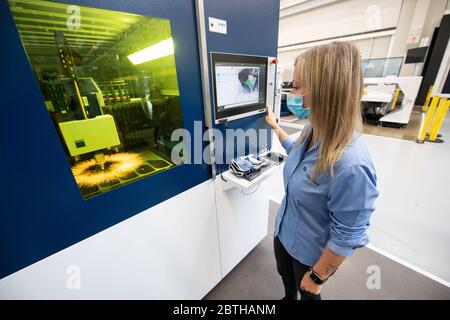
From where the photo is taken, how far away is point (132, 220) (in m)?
0.96

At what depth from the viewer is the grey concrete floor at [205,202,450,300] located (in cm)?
156

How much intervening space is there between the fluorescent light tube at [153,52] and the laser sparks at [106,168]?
49 centimetres

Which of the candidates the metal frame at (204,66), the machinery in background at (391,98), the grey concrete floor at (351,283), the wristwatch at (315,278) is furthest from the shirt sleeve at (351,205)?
the machinery in background at (391,98)

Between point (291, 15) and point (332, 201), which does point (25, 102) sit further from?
point (291, 15)

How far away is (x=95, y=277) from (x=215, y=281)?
39.8 inches

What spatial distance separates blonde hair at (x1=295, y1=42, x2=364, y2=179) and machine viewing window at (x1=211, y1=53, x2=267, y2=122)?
1.62 ft

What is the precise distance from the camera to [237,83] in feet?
4.09

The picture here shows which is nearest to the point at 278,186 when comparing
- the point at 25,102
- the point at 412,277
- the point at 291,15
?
the point at 412,277

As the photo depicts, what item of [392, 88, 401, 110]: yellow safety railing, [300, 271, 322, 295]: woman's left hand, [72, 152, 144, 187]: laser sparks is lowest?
[300, 271, 322, 295]: woman's left hand

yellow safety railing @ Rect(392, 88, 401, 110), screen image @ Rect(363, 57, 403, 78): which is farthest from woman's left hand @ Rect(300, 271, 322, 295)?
screen image @ Rect(363, 57, 403, 78)

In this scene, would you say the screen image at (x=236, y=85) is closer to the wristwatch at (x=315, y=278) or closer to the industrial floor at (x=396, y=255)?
the wristwatch at (x=315, y=278)

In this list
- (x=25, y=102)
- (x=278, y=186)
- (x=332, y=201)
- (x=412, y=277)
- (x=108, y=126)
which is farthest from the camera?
(x=278, y=186)

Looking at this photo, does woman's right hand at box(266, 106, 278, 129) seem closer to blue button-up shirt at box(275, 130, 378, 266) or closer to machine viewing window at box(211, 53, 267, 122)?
machine viewing window at box(211, 53, 267, 122)

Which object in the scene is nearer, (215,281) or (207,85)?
(207,85)
